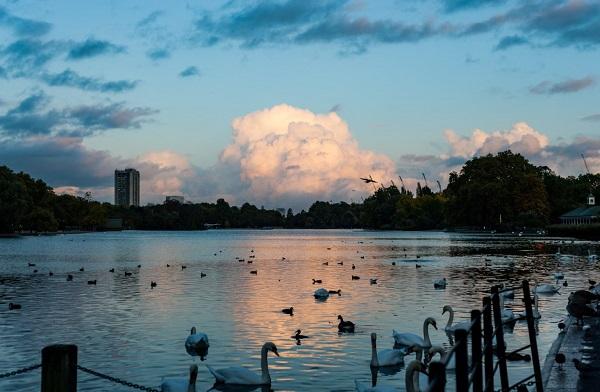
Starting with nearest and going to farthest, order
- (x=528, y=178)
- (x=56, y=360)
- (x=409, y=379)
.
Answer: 1. (x=56, y=360)
2. (x=409, y=379)
3. (x=528, y=178)

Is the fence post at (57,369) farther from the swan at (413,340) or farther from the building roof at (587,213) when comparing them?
the building roof at (587,213)

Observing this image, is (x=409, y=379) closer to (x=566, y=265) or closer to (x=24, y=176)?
(x=566, y=265)

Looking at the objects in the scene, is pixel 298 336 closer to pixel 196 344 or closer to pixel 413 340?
pixel 196 344

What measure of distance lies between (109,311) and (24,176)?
16893 centimetres

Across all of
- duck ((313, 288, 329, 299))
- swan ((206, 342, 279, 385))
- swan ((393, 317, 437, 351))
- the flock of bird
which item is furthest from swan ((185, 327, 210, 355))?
duck ((313, 288, 329, 299))

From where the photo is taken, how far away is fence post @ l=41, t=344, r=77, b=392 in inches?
301

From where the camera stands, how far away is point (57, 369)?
766 centimetres

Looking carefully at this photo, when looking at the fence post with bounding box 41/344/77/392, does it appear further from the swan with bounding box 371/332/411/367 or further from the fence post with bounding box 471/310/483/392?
the swan with bounding box 371/332/411/367

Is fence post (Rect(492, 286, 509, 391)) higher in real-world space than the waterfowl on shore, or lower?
higher

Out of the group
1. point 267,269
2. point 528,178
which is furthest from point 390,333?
point 528,178

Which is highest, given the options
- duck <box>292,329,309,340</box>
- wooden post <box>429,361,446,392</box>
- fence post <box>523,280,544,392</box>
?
wooden post <box>429,361,446,392</box>

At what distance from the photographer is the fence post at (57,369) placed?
7.64 metres

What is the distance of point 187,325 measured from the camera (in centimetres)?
2641

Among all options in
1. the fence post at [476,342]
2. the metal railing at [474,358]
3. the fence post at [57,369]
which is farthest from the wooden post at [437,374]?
the fence post at [57,369]
